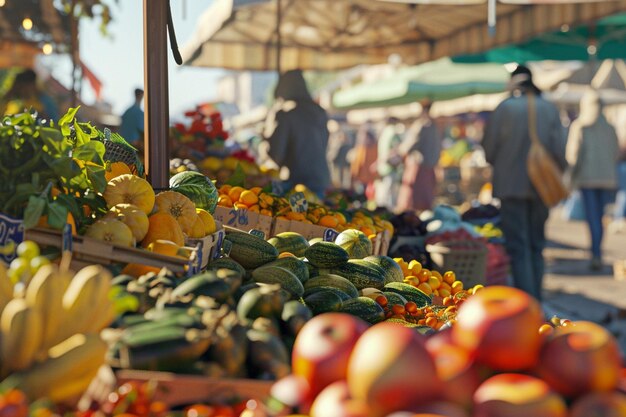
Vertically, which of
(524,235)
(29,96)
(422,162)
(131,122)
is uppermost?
(29,96)

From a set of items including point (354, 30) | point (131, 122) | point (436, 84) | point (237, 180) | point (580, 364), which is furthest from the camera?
point (436, 84)

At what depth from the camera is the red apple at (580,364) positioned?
1.75m

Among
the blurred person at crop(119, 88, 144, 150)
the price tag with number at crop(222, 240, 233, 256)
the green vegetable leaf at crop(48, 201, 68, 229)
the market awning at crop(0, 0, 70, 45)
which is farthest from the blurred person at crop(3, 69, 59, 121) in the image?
the green vegetable leaf at crop(48, 201, 68, 229)

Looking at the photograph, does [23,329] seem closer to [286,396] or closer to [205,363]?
[205,363]

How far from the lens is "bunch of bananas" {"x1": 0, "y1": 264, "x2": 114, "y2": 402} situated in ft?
5.98

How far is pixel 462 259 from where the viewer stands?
5.88m

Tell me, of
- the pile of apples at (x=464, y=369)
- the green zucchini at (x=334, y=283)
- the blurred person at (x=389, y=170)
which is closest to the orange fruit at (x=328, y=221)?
the green zucchini at (x=334, y=283)

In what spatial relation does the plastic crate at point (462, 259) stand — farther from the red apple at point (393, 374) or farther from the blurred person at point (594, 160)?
the blurred person at point (594, 160)

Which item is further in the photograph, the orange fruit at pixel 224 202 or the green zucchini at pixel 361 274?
the orange fruit at pixel 224 202

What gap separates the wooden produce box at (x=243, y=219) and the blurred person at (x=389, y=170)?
11106 mm

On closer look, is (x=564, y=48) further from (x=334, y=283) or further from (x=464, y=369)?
(x=464, y=369)

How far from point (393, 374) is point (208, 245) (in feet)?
5.41

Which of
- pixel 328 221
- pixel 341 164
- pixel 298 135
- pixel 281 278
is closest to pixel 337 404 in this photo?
pixel 281 278

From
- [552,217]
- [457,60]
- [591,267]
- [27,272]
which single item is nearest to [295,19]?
[457,60]
